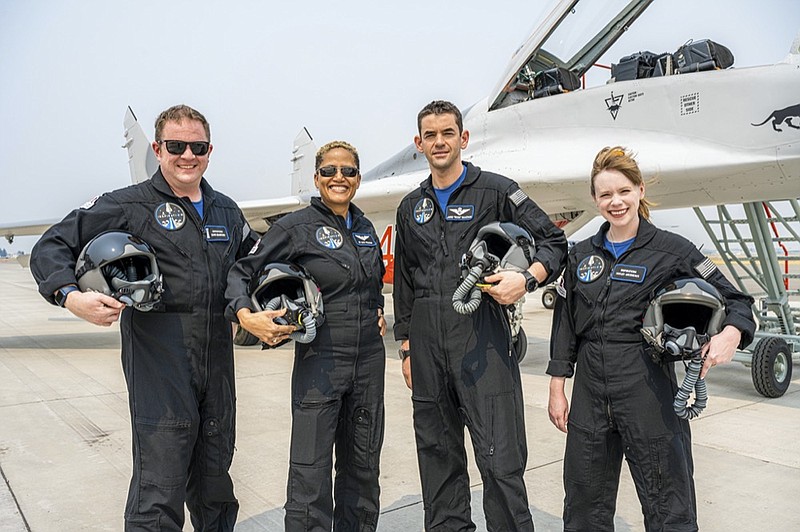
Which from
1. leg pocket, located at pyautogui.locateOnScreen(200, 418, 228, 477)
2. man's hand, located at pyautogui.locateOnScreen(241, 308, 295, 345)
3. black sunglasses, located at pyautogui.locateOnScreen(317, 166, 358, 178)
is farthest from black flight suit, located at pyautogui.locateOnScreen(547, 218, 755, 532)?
leg pocket, located at pyautogui.locateOnScreen(200, 418, 228, 477)

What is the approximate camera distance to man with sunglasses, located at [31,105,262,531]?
7.70 feet

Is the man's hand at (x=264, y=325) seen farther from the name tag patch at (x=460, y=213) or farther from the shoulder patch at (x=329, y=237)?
the name tag patch at (x=460, y=213)

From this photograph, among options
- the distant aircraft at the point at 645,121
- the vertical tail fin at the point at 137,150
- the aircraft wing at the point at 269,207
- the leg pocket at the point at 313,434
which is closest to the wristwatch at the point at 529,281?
the leg pocket at the point at 313,434

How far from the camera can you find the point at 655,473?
7.34 feet

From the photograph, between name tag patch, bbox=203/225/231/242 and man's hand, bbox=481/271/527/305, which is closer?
man's hand, bbox=481/271/527/305

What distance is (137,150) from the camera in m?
14.8

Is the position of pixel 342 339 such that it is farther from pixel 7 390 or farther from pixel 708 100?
pixel 7 390

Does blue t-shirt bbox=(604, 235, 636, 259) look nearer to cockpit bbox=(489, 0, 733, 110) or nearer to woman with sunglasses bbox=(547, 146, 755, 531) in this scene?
woman with sunglasses bbox=(547, 146, 755, 531)

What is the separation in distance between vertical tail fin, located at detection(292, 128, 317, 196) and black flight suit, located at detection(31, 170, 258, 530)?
46.5 feet

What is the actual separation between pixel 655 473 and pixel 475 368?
80 centimetres

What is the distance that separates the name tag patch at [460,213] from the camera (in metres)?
2.60

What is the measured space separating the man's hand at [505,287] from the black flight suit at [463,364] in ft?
0.73

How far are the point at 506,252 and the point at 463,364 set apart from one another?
1.71 ft

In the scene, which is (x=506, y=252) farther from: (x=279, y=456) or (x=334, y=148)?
(x=279, y=456)
